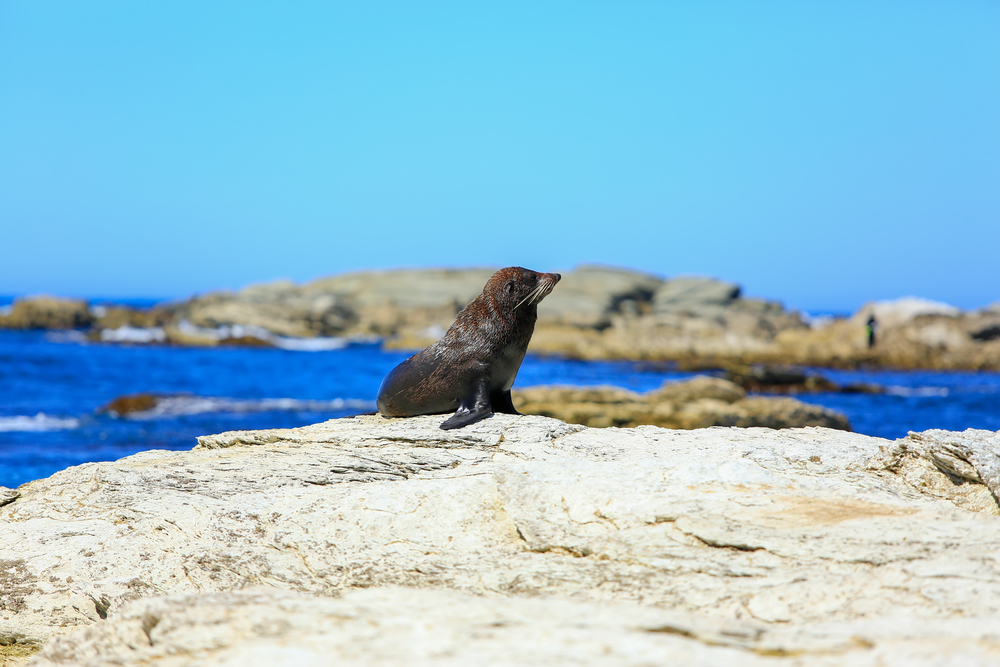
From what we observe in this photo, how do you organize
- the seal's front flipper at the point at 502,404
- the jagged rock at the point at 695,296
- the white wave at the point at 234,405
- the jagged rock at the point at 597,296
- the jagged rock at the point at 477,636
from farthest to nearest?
the jagged rock at the point at 695,296 < the jagged rock at the point at 597,296 < the white wave at the point at 234,405 < the seal's front flipper at the point at 502,404 < the jagged rock at the point at 477,636

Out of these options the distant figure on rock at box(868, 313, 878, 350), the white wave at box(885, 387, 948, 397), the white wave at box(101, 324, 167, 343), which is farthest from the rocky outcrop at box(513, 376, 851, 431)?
the white wave at box(101, 324, 167, 343)

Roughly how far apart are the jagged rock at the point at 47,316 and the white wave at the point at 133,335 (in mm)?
6762

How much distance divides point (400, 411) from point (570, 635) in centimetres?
387

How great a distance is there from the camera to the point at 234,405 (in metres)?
19.6

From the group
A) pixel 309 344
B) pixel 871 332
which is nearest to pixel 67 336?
pixel 309 344

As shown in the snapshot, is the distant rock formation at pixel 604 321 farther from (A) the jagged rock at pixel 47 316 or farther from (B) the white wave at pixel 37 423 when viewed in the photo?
(B) the white wave at pixel 37 423

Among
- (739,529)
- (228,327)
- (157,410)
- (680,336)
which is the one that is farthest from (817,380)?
(228,327)

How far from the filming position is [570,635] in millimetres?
2709

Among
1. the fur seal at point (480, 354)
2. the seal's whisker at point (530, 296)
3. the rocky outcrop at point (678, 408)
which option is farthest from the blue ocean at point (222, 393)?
the seal's whisker at point (530, 296)

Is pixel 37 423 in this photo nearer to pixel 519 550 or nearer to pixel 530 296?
pixel 530 296

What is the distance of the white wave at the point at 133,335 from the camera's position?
4388cm

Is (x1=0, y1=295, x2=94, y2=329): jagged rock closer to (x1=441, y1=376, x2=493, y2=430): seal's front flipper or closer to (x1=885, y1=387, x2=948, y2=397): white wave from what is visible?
(x1=885, y1=387, x2=948, y2=397): white wave

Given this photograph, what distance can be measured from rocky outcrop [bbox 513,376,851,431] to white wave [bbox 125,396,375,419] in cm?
491

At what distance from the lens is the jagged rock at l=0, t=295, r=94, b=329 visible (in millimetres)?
52062
